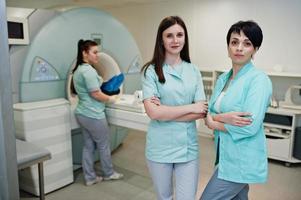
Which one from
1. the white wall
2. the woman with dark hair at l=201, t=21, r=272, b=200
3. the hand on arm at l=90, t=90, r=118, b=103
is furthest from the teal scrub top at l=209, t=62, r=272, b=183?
the white wall

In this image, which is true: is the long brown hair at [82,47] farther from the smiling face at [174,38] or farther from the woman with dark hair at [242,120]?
the woman with dark hair at [242,120]

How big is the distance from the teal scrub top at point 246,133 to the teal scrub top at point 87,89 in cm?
141

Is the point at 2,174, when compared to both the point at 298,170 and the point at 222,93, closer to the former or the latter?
the point at 222,93

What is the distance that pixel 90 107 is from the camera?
2607 mm

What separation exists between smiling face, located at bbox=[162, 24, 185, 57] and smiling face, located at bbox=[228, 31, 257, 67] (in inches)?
10.4

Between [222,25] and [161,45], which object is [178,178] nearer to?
[161,45]

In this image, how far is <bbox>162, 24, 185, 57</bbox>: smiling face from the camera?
1490 mm

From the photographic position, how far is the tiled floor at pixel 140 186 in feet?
8.32

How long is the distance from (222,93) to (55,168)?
5.88ft

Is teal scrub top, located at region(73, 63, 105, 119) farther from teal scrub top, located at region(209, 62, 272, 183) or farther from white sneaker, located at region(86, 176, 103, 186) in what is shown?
teal scrub top, located at region(209, 62, 272, 183)

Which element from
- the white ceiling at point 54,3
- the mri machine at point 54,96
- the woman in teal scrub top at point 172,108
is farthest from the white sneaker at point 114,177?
the white ceiling at point 54,3

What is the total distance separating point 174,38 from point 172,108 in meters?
0.37

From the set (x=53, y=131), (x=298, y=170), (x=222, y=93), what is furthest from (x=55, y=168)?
(x=298, y=170)

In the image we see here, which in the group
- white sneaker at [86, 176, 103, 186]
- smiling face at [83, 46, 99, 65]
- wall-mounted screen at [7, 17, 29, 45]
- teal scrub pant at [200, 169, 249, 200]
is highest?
wall-mounted screen at [7, 17, 29, 45]
